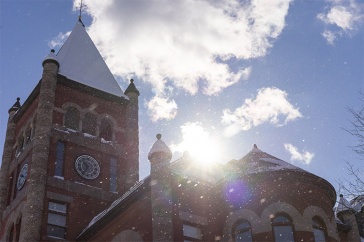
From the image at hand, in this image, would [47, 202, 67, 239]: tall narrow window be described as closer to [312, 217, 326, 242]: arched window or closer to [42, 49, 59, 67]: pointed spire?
[42, 49, 59, 67]: pointed spire

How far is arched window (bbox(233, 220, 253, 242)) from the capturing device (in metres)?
17.9

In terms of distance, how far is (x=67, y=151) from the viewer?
26219 mm

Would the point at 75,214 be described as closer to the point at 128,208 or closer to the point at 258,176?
the point at 128,208

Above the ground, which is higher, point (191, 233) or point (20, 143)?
point (20, 143)

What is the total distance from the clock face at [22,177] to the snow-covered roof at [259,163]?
1163 cm

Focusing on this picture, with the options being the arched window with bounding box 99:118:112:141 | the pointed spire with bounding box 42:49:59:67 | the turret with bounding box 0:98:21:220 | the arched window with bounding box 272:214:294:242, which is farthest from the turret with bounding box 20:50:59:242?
the arched window with bounding box 272:214:294:242

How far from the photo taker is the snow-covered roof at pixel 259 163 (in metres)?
19.1

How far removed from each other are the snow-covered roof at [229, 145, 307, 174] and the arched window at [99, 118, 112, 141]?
32.9 feet

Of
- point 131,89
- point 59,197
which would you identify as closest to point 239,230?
point 59,197

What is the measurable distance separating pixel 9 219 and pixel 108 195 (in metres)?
5.46

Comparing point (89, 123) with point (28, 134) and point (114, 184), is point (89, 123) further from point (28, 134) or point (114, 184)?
point (114, 184)

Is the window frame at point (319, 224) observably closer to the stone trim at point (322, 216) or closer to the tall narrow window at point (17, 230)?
the stone trim at point (322, 216)

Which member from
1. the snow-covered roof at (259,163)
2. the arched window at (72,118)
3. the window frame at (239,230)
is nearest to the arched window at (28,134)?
the arched window at (72,118)

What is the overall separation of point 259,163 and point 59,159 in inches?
456
